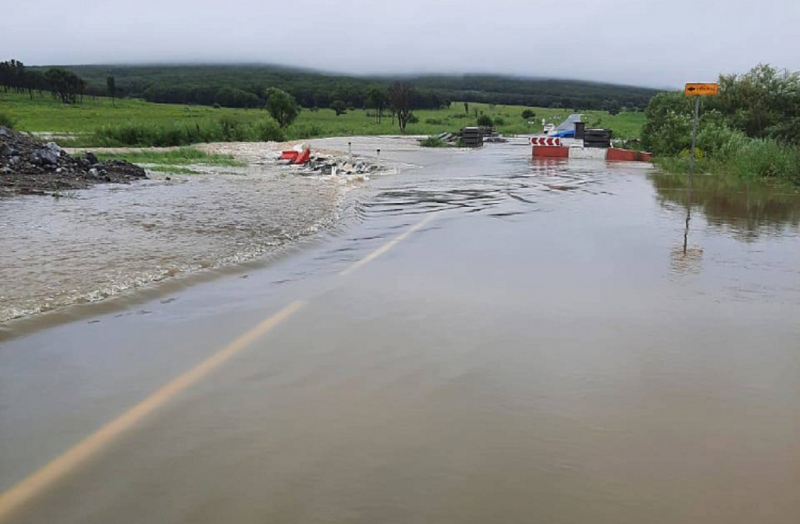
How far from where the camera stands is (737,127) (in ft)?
85.8

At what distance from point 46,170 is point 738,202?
15.7 meters

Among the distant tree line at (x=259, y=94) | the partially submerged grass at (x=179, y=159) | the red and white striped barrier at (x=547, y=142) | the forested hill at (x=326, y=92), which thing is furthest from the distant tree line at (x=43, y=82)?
the red and white striped barrier at (x=547, y=142)

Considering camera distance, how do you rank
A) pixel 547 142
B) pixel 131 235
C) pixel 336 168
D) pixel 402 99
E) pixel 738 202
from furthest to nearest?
pixel 402 99, pixel 547 142, pixel 336 168, pixel 738 202, pixel 131 235

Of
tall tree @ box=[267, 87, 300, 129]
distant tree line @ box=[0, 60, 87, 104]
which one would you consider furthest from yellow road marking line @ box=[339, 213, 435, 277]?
distant tree line @ box=[0, 60, 87, 104]

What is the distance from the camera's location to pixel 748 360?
4.48m

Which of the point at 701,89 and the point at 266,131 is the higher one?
the point at 701,89

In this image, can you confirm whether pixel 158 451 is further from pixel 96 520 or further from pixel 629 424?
pixel 629 424

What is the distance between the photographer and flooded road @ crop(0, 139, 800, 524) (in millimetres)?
2820

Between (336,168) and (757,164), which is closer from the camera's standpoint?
(757,164)

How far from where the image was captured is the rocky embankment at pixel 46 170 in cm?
1435

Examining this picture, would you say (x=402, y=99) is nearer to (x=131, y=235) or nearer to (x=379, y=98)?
(x=379, y=98)

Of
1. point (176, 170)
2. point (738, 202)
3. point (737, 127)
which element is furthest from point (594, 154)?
point (176, 170)

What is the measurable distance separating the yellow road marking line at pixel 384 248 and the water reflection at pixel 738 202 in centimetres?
449

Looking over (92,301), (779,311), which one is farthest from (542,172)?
(92,301)
